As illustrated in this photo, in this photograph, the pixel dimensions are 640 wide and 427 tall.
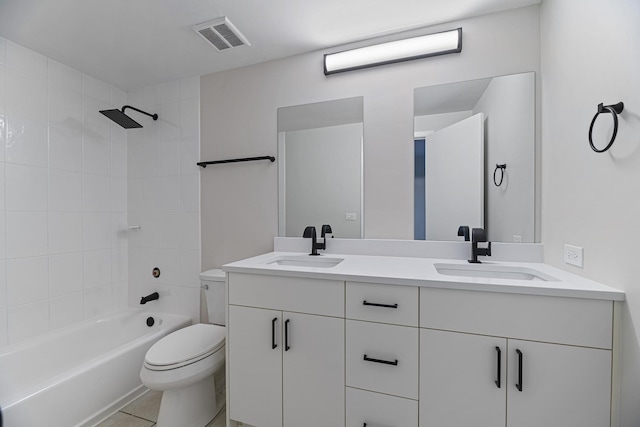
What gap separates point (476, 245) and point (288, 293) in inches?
38.9

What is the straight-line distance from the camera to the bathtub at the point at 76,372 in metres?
1.35

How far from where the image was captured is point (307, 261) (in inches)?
66.9

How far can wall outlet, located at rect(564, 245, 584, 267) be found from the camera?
3.69 feet

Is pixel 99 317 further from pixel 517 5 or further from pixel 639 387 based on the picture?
pixel 517 5

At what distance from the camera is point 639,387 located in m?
0.86

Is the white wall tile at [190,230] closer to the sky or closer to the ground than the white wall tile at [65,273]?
closer to the sky

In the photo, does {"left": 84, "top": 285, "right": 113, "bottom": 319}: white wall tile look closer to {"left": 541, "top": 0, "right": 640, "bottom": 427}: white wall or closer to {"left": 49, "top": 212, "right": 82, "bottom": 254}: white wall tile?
{"left": 49, "top": 212, "right": 82, "bottom": 254}: white wall tile

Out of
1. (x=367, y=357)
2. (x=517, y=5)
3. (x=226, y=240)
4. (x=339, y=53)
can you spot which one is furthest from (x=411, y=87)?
(x=226, y=240)

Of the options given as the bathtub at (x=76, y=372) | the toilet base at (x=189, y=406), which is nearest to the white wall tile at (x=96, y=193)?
the bathtub at (x=76, y=372)

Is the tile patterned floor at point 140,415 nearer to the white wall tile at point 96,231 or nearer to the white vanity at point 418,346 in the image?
the white vanity at point 418,346

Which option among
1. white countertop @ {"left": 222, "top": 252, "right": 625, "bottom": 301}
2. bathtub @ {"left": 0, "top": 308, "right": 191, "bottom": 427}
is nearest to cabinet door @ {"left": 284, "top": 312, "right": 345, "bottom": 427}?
white countertop @ {"left": 222, "top": 252, "right": 625, "bottom": 301}

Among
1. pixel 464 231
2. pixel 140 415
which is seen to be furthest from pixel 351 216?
pixel 140 415

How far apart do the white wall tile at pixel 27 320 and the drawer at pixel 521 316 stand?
2.39 metres

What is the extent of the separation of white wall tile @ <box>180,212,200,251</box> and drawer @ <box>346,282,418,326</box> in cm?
146
